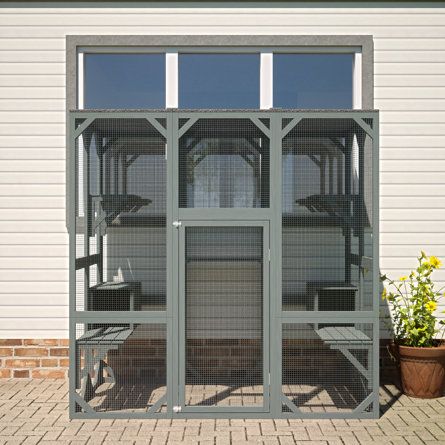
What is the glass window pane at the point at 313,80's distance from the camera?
5.27m

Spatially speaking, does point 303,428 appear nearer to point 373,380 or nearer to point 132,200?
point 373,380

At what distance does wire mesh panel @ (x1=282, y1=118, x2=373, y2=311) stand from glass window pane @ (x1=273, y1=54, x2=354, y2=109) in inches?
47.5

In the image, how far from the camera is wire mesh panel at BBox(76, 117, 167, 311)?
13.5 feet

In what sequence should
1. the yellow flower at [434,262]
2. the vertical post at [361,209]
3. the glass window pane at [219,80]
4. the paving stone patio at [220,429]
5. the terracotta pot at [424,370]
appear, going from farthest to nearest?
the glass window pane at [219,80]
the yellow flower at [434,262]
the terracotta pot at [424,370]
the vertical post at [361,209]
the paving stone patio at [220,429]

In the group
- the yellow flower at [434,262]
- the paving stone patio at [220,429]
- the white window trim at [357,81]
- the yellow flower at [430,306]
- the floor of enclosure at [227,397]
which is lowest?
the paving stone patio at [220,429]

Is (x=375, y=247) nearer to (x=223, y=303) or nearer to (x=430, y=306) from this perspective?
(x=430, y=306)

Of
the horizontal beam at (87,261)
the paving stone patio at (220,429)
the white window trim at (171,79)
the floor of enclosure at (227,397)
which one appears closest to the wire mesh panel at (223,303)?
the floor of enclosure at (227,397)

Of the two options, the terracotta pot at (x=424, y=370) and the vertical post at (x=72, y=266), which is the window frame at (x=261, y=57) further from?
the terracotta pot at (x=424, y=370)

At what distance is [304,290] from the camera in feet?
13.5

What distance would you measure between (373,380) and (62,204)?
130 inches

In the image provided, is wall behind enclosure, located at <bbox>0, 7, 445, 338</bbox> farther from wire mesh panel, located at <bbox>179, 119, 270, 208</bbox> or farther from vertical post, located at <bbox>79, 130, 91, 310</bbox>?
wire mesh panel, located at <bbox>179, 119, 270, 208</bbox>

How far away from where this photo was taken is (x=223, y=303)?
4.12 m

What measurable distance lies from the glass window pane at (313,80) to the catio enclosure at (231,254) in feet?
3.97

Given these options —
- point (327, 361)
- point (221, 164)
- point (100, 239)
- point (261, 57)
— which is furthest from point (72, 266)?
point (261, 57)
